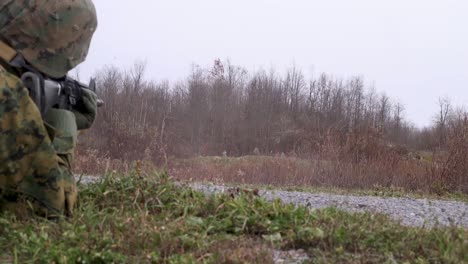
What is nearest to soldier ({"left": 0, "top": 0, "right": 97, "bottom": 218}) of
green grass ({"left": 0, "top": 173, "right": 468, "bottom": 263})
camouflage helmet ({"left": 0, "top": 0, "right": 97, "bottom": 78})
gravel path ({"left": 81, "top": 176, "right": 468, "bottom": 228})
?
camouflage helmet ({"left": 0, "top": 0, "right": 97, "bottom": 78})

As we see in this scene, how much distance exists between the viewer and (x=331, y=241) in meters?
2.80

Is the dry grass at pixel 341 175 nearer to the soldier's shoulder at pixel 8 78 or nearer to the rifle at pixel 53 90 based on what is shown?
the rifle at pixel 53 90

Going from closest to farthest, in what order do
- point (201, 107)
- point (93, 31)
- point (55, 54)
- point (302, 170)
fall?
1. point (55, 54)
2. point (93, 31)
3. point (302, 170)
4. point (201, 107)

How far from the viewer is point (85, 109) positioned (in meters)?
3.97

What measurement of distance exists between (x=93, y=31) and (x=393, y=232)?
251 cm

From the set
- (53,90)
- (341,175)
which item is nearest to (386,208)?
(53,90)

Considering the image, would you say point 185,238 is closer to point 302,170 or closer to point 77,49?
point 77,49

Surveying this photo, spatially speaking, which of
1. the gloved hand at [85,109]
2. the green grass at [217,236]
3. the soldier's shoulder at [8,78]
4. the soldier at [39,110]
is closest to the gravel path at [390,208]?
the green grass at [217,236]

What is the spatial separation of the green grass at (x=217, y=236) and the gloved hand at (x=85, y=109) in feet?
2.20

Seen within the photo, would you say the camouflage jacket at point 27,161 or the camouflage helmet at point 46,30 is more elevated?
the camouflage helmet at point 46,30

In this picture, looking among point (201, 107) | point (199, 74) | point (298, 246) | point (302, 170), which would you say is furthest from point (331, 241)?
point (199, 74)

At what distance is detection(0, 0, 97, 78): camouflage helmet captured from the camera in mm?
3619

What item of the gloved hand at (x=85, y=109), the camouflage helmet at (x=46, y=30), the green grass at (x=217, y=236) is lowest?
the green grass at (x=217, y=236)

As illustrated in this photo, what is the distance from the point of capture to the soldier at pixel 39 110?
3213 millimetres
